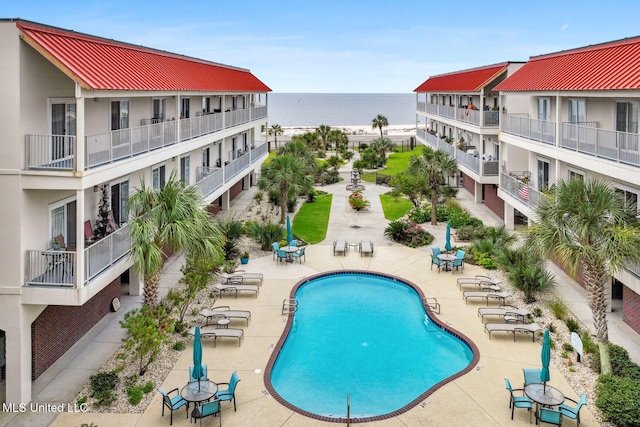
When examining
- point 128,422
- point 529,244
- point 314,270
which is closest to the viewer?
point 128,422

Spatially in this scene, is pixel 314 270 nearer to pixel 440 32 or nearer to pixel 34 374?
pixel 34 374

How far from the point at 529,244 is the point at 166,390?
11.6 metres

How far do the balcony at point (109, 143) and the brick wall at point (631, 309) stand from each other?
1753 cm

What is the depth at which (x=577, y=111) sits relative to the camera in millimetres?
23672

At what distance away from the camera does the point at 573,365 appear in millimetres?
15359

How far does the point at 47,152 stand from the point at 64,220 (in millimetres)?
2900

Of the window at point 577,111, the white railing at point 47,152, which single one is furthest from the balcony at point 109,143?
the window at point 577,111

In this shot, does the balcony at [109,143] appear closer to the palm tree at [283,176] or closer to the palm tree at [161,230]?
the palm tree at [161,230]

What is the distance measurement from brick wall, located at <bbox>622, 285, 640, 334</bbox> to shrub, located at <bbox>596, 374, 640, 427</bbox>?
4745mm

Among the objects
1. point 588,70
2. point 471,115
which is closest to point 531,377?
point 588,70

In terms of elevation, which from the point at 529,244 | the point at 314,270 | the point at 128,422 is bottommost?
the point at 128,422

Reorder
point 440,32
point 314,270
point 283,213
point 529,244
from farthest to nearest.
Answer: point 440,32 → point 283,213 → point 314,270 → point 529,244

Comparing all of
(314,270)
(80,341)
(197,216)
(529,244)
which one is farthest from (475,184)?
(80,341)

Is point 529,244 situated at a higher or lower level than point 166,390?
higher
